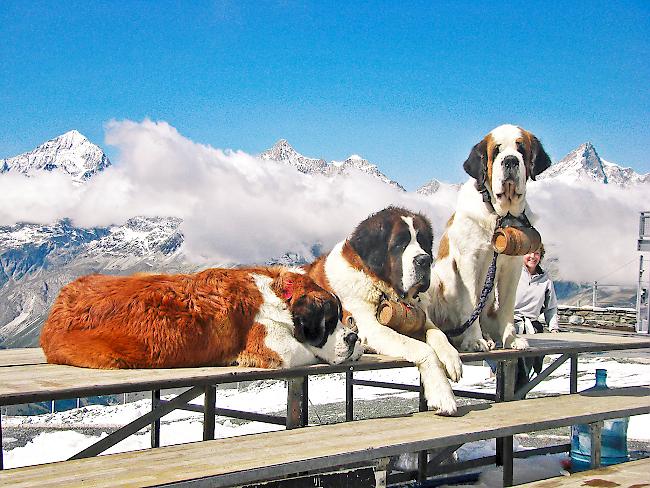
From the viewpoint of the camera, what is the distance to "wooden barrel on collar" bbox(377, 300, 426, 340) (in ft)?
12.8

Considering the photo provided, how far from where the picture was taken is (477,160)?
4.43 meters

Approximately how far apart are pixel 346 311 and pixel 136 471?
1833 millimetres

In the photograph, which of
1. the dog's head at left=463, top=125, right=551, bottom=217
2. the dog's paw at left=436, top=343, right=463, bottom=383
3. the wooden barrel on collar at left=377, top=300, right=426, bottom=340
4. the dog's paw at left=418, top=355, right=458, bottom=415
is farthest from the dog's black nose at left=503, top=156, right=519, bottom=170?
the dog's paw at left=418, top=355, right=458, bottom=415

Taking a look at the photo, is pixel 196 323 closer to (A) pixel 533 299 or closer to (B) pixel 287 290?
(B) pixel 287 290

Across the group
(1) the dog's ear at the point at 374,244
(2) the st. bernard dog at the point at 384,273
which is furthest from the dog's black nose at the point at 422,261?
(1) the dog's ear at the point at 374,244

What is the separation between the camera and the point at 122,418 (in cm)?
861

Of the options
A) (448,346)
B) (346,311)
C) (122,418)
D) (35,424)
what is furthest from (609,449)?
(35,424)

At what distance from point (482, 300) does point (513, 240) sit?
0.48 meters

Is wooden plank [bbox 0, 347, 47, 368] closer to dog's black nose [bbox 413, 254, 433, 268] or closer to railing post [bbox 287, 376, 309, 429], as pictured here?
railing post [bbox 287, 376, 309, 429]

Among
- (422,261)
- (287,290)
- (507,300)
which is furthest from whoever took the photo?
(507,300)

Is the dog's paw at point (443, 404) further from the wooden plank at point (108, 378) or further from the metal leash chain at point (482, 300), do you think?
the metal leash chain at point (482, 300)

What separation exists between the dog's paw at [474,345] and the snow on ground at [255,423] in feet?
3.47

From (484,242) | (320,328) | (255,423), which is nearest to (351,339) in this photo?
(320,328)

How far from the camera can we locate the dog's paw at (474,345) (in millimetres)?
4328
